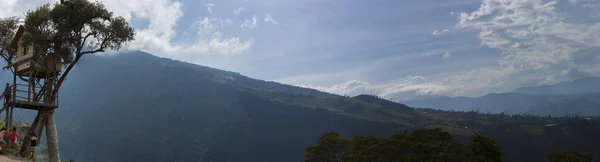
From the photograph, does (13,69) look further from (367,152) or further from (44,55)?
(367,152)

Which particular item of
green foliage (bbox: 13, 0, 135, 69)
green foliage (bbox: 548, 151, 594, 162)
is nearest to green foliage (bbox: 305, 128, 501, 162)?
green foliage (bbox: 548, 151, 594, 162)

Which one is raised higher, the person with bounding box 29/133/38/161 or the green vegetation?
the person with bounding box 29/133/38/161

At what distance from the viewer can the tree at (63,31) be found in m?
29.0

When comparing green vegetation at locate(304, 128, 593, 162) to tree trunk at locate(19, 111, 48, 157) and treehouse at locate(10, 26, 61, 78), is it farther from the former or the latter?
treehouse at locate(10, 26, 61, 78)

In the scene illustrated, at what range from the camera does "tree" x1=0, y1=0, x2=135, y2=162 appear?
29.0 meters

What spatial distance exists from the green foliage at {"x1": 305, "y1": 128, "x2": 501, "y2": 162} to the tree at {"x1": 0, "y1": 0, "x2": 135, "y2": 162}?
154 feet

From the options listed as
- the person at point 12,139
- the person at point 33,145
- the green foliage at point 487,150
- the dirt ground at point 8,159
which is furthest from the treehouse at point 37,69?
the green foliage at point 487,150

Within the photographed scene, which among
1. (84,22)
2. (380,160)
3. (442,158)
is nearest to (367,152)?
(380,160)

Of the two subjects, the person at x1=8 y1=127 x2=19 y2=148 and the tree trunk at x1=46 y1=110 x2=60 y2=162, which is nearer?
the person at x1=8 y1=127 x2=19 y2=148

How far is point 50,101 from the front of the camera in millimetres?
29406

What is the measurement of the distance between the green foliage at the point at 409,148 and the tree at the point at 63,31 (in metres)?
47.0

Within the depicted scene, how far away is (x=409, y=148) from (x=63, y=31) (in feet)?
177

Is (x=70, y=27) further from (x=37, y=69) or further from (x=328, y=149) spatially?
(x=328, y=149)

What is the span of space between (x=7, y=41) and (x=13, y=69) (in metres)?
2.18
